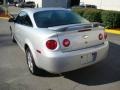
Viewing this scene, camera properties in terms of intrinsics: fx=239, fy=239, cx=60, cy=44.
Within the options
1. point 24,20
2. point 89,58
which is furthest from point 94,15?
point 89,58

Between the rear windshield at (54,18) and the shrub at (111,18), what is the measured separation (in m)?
6.88

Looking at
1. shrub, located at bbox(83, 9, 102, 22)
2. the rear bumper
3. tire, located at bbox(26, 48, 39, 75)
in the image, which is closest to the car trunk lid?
the rear bumper

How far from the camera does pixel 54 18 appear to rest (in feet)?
19.3

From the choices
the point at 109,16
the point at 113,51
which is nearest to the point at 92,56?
the point at 113,51

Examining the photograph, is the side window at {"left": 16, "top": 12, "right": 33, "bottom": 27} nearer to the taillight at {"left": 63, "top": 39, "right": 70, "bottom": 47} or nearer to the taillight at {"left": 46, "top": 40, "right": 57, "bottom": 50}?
the taillight at {"left": 46, "top": 40, "right": 57, "bottom": 50}

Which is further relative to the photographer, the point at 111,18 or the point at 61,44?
the point at 111,18

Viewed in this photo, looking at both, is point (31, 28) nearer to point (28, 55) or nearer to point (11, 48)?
point (28, 55)

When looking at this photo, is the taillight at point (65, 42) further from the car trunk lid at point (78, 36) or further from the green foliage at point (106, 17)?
the green foliage at point (106, 17)

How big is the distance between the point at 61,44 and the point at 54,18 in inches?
49.0

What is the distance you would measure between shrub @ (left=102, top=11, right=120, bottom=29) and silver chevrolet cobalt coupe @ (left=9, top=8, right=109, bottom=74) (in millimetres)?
7086

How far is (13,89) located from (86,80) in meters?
Result: 1.58

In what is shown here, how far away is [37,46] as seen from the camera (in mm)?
5145

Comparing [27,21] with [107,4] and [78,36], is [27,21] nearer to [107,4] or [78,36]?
[78,36]

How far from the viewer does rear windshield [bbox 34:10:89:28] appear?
568cm
